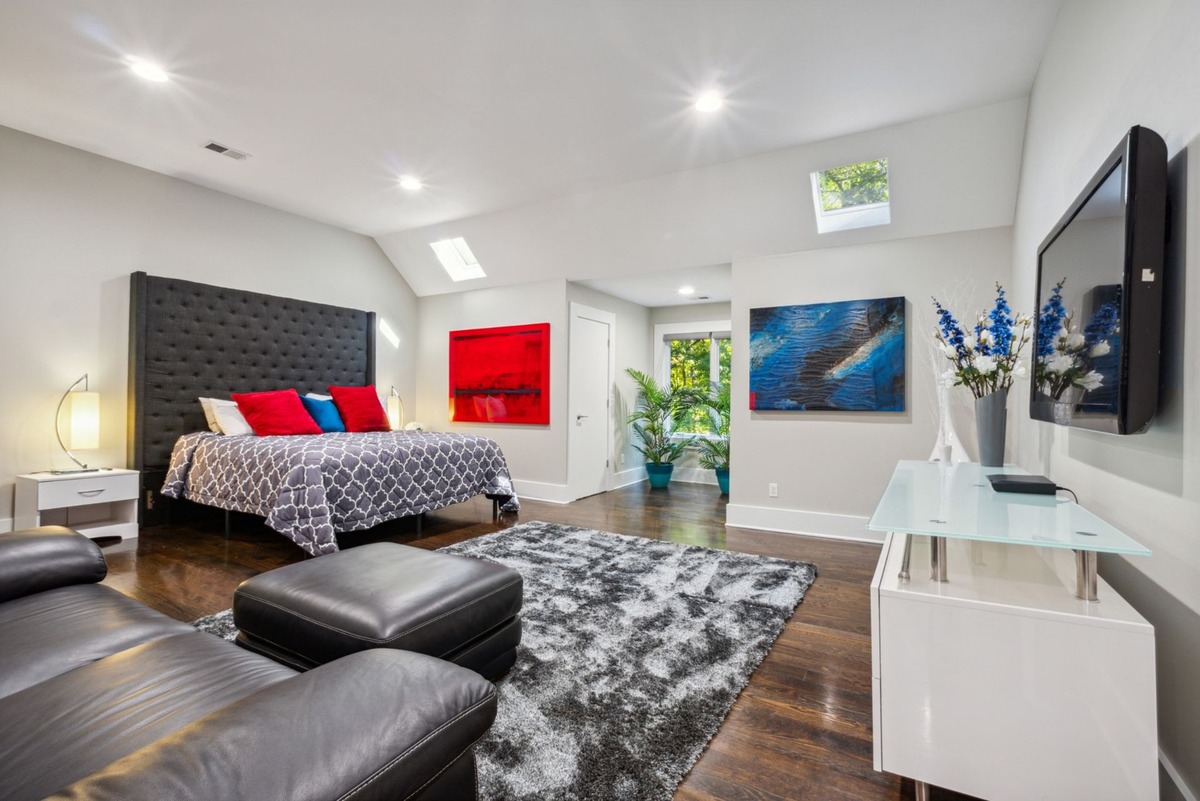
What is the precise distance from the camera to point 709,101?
3.14 metres

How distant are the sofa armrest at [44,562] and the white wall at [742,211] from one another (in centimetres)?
391

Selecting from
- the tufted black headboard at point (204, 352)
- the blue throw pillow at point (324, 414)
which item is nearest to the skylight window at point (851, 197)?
the blue throw pillow at point (324, 414)

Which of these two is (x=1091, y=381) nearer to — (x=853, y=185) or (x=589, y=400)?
(x=853, y=185)

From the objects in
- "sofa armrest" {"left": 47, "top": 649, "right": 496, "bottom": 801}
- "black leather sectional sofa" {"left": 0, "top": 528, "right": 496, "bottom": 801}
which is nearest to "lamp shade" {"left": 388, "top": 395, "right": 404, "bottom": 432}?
Result: "black leather sectional sofa" {"left": 0, "top": 528, "right": 496, "bottom": 801}

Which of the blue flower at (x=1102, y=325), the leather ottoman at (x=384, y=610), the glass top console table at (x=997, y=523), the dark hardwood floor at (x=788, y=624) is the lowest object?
the dark hardwood floor at (x=788, y=624)

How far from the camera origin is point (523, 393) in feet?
18.8

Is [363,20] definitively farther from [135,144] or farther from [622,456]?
[622,456]

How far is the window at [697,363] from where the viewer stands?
692 centimetres

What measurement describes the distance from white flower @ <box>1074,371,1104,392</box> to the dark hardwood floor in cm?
117

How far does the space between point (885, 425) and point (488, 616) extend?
3262mm

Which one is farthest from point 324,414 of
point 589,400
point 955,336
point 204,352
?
point 955,336

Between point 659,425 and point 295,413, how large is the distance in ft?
12.7

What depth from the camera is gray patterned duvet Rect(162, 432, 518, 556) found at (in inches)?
133

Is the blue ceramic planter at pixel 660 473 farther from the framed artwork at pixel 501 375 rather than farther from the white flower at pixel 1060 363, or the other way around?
the white flower at pixel 1060 363
